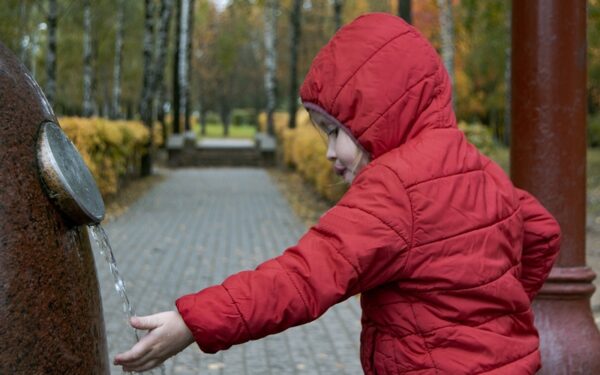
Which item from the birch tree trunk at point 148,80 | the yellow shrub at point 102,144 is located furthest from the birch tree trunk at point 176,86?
the yellow shrub at point 102,144

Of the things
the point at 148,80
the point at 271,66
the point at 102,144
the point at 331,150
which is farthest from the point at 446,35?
the point at 331,150

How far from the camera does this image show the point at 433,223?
91.2 inches

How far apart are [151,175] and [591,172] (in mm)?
11294

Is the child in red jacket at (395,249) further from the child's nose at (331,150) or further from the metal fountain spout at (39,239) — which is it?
the metal fountain spout at (39,239)

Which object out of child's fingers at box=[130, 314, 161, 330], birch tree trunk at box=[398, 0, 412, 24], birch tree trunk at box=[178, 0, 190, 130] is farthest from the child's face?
birch tree trunk at box=[178, 0, 190, 130]

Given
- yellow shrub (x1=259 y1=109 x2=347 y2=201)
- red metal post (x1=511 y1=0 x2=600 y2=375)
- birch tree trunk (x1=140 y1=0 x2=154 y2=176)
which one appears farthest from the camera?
birch tree trunk (x1=140 y1=0 x2=154 y2=176)

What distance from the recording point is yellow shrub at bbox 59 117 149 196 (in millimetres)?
15062

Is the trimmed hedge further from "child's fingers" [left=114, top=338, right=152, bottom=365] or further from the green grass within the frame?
the green grass

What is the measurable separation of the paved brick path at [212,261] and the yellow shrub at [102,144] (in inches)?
29.8

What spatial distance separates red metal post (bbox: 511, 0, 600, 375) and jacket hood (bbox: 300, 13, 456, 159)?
2.07 meters

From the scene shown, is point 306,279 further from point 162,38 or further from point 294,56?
point 294,56

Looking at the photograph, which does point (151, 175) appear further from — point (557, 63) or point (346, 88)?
point (346, 88)

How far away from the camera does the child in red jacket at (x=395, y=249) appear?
222 cm

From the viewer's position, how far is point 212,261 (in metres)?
10.4
